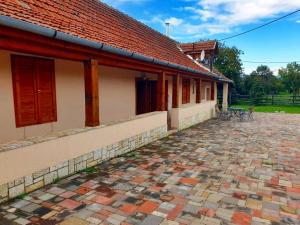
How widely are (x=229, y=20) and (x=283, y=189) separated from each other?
63.4ft

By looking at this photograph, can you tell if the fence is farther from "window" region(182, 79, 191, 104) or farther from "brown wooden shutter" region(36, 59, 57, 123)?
"brown wooden shutter" region(36, 59, 57, 123)

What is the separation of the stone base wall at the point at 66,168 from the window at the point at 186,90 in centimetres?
674

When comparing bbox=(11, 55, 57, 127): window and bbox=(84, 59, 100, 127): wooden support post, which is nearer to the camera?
bbox=(11, 55, 57, 127): window

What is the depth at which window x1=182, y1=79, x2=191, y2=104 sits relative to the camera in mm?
14242

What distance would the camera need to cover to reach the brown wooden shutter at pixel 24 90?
530cm

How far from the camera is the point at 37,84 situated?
5.73 meters

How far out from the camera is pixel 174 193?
14.5ft

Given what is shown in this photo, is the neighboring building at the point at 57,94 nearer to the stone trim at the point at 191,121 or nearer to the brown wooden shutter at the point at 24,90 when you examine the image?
the brown wooden shutter at the point at 24,90

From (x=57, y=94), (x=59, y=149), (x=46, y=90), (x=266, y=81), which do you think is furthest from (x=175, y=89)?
(x=266, y=81)

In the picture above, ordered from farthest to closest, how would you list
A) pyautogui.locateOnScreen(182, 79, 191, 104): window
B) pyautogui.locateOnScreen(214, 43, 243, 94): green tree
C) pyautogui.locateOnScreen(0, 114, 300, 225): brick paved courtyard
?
pyautogui.locateOnScreen(214, 43, 243, 94): green tree < pyautogui.locateOnScreen(182, 79, 191, 104): window < pyautogui.locateOnScreen(0, 114, 300, 225): brick paved courtyard

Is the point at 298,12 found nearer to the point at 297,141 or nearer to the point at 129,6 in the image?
the point at 297,141

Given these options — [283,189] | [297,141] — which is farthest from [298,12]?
[283,189]

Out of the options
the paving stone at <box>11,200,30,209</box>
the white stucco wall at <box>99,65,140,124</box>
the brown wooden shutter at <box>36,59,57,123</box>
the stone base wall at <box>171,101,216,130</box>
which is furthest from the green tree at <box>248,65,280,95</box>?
the paving stone at <box>11,200,30,209</box>

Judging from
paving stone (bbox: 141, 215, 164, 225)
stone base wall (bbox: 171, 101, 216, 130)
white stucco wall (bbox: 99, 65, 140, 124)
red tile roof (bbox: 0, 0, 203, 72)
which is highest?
red tile roof (bbox: 0, 0, 203, 72)
